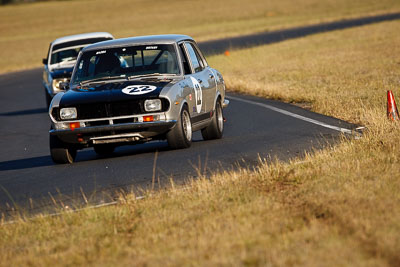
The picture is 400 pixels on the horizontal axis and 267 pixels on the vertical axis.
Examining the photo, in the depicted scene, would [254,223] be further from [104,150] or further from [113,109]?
[104,150]

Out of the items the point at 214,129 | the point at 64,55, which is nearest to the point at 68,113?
the point at 214,129

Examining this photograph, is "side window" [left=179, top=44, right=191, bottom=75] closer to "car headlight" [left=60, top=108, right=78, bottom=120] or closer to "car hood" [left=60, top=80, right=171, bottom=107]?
"car hood" [left=60, top=80, right=171, bottom=107]

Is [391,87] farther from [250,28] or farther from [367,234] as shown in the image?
[250,28]

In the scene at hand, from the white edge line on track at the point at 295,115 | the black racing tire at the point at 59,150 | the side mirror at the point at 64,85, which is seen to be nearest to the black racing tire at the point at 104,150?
the side mirror at the point at 64,85

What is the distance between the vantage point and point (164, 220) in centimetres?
667

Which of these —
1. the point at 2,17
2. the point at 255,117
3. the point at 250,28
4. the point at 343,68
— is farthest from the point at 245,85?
the point at 2,17

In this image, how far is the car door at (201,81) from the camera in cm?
1175

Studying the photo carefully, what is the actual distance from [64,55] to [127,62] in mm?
10281

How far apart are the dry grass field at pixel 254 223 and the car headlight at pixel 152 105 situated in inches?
78.4

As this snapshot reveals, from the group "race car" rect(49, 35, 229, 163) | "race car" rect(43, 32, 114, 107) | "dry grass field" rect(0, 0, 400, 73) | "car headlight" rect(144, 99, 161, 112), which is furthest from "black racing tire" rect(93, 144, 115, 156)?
"dry grass field" rect(0, 0, 400, 73)

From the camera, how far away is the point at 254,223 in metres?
6.27

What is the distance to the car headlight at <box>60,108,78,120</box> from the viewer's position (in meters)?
10.7

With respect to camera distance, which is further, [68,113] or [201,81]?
[201,81]

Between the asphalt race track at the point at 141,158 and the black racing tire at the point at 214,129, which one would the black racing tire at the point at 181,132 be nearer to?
the asphalt race track at the point at 141,158
